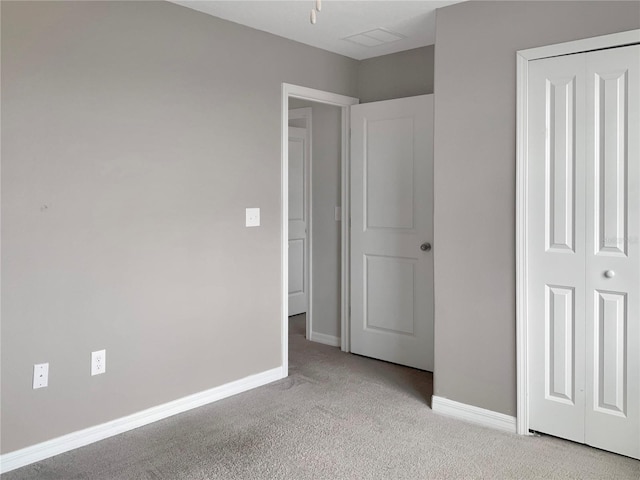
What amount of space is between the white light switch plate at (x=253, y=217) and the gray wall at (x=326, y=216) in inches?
42.6

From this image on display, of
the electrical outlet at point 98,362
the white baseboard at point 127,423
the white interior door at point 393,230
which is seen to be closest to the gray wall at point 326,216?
the white interior door at point 393,230

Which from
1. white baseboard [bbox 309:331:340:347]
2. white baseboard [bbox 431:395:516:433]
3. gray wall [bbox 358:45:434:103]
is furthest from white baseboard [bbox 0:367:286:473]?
gray wall [bbox 358:45:434:103]

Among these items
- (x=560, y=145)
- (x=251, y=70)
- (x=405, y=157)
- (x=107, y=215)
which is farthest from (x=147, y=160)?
(x=560, y=145)

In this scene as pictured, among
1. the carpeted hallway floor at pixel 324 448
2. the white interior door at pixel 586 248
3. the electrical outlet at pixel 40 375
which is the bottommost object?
the carpeted hallway floor at pixel 324 448

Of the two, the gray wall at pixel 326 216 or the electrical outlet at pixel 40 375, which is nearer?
the electrical outlet at pixel 40 375

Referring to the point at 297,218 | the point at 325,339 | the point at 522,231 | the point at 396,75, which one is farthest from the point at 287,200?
the point at 297,218

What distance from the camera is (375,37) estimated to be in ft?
12.2

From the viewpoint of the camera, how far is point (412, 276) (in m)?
3.98

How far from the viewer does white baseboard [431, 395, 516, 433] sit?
295cm

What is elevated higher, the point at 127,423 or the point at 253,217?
the point at 253,217

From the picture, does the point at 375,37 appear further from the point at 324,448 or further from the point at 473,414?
the point at 324,448

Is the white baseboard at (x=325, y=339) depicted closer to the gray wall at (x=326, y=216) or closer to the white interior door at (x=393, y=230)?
the gray wall at (x=326, y=216)

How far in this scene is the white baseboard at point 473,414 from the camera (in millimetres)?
2945

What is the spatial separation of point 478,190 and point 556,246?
1.69 feet
